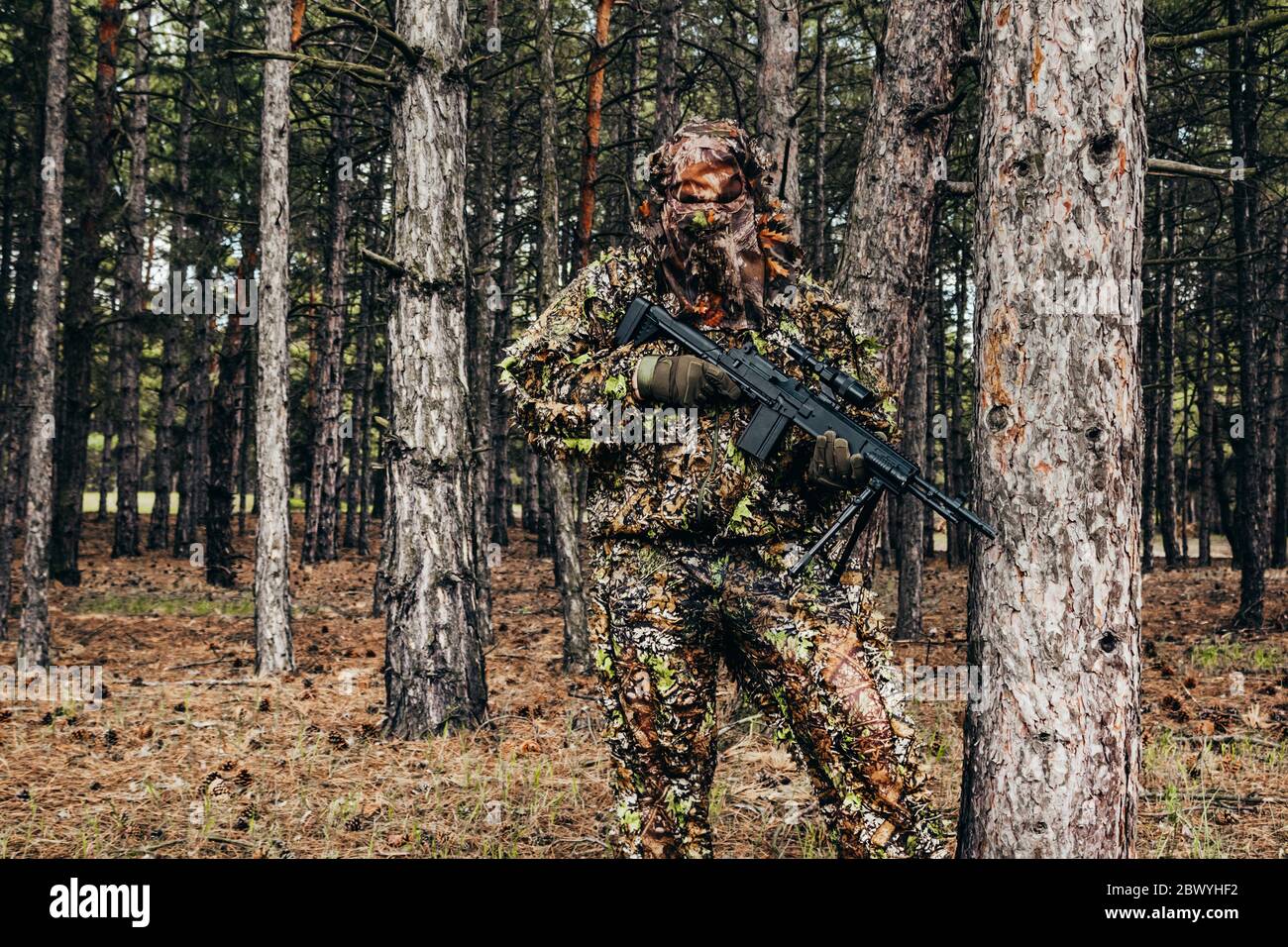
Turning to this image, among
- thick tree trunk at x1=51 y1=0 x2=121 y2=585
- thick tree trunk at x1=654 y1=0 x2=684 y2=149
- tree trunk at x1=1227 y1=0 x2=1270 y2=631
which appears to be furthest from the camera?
thick tree trunk at x1=51 y1=0 x2=121 y2=585

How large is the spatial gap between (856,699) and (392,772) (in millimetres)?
3712

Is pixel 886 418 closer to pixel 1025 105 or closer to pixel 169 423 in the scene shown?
pixel 1025 105

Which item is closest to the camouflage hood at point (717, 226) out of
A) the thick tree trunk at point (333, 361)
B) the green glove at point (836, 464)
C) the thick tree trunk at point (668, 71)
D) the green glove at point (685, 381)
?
the green glove at point (685, 381)

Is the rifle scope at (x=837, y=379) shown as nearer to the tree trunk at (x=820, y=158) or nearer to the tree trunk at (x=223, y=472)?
the tree trunk at (x=820, y=158)

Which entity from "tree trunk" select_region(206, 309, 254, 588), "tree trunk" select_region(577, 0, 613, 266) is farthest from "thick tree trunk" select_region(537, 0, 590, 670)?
"tree trunk" select_region(206, 309, 254, 588)

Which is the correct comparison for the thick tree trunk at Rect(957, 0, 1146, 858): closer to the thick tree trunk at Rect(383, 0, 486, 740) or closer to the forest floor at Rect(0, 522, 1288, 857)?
the forest floor at Rect(0, 522, 1288, 857)

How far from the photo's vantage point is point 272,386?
9680 mm

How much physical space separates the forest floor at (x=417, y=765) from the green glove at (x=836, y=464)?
2345mm

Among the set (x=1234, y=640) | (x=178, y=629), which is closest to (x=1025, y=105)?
(x=1234, y=640)

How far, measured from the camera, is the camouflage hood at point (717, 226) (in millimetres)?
3088

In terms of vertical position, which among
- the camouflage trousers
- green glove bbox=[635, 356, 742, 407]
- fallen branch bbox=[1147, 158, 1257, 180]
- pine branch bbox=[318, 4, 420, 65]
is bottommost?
the camouflage trousers

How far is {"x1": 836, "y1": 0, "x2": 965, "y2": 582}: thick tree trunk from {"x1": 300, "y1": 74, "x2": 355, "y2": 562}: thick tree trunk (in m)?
11.0

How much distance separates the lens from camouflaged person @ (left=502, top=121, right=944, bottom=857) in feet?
9.82

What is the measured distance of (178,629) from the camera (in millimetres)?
12531
